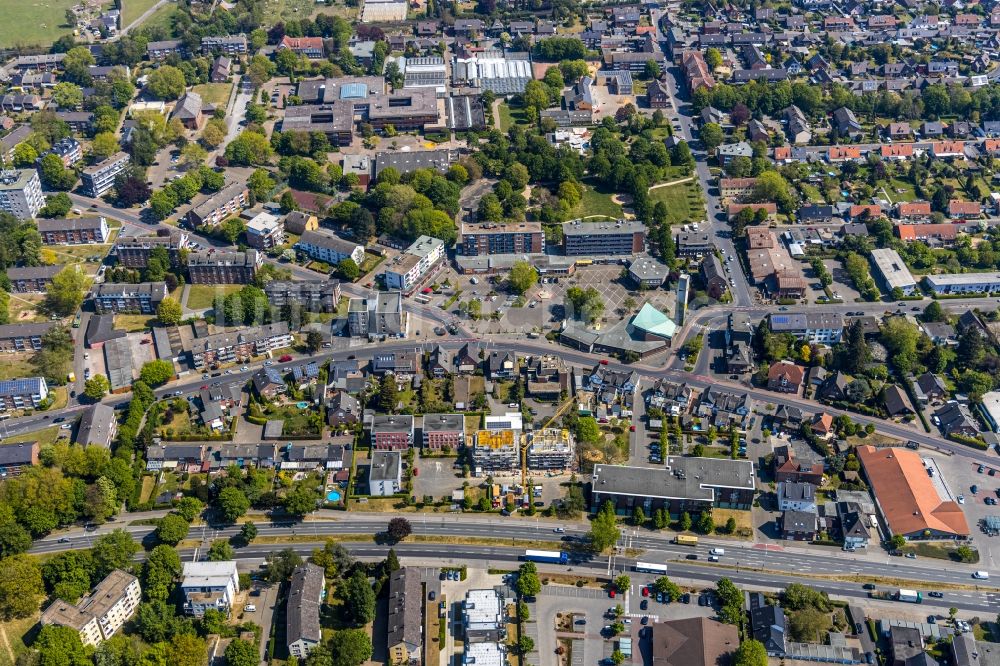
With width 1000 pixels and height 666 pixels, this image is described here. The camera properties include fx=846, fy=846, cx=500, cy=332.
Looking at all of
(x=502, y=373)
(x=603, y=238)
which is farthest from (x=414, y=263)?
(x=603, y=238)

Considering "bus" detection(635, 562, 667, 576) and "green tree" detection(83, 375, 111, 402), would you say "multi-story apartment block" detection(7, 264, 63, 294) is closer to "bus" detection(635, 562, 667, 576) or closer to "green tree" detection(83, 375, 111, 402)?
"green tree" detection(83, 375, 111, 402)

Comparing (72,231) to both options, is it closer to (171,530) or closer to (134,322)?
(134,322)

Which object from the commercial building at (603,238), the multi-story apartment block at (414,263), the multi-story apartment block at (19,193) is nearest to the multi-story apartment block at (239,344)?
the multi-story apartment block at (414,263)

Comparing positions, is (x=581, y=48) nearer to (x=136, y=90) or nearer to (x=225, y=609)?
(x=136, y=90)

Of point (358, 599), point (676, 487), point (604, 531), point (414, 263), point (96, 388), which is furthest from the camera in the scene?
point (414, 263)

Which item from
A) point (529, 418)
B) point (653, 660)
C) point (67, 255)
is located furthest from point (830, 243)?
point (67, 255)
